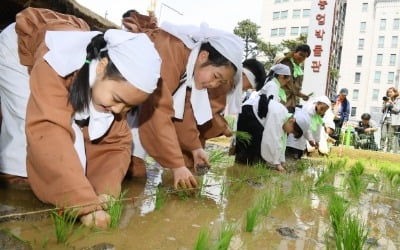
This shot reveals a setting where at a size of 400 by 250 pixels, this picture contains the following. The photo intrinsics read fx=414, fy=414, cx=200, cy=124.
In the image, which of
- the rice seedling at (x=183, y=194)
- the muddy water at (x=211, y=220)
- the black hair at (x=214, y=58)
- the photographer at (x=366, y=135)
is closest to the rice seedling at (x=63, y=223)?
the muddy water at (x=211, y=220)

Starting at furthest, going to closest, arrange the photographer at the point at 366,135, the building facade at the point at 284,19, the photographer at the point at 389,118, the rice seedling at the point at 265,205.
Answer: the building facade at the point at 284,19 → the photographer at the point at 366,135 → the photographer at the point at 389,118 → the rice seedling at the point at 265,205

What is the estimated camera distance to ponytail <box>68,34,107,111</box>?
1743mm

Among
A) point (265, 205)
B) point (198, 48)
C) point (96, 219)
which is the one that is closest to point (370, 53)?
point (198, 48)

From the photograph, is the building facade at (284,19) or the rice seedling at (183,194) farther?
the building facade at (284,19)

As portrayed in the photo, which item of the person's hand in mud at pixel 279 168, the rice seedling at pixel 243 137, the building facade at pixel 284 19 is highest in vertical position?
the building facade at pixel 284 19

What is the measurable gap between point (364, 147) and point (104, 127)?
9.49 m

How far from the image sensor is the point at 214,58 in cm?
255

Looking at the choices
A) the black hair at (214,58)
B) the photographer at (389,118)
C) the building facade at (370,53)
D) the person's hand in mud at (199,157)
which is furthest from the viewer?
the building facade at (370,53)

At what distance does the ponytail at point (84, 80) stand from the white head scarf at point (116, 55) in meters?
0.02

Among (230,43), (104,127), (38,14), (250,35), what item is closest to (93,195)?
(104,127)

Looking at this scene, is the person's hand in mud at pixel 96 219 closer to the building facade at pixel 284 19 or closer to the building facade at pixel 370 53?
the building facade at pixel 370 53

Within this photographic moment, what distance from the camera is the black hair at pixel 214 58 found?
8.24 ft

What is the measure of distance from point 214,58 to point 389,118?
28.6 feet

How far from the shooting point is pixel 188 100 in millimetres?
2967
